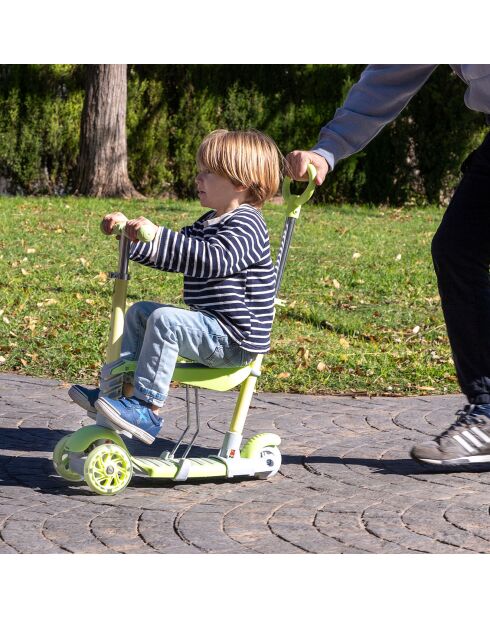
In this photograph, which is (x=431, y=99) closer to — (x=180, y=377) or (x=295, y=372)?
(x=295, y=372)

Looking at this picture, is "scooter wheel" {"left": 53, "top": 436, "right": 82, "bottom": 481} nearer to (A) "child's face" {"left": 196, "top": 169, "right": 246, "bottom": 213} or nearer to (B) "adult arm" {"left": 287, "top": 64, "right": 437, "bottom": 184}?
(A) "child's face" {"left": 196, "top": 169, "right": 246, "bottom": 213}

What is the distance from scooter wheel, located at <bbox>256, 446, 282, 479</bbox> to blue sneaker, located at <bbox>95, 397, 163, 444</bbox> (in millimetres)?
515

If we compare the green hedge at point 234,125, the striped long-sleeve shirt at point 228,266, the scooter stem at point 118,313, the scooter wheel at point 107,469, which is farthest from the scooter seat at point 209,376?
the green hedge at point 234,125

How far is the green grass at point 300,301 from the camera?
6.16 m

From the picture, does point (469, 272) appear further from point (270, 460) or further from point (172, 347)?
point (172, 347)

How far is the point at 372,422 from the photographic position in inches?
203

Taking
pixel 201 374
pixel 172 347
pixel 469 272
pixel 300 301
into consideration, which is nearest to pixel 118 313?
pixel 172 347

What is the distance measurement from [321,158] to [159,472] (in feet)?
4.66

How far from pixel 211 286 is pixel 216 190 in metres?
0.39

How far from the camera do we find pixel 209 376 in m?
3.98

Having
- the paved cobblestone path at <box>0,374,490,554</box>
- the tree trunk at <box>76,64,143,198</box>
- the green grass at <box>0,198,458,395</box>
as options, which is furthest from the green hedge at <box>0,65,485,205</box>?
the paved cobblestone path at <box>0,374,490,554</box>

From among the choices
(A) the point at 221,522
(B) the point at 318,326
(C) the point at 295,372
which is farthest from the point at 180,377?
(B) the point at 318,326

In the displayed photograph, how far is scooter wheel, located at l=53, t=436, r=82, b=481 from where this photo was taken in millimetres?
3999

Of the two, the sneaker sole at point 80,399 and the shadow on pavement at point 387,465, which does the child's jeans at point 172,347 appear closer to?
the sneaker sole at point 80,399
